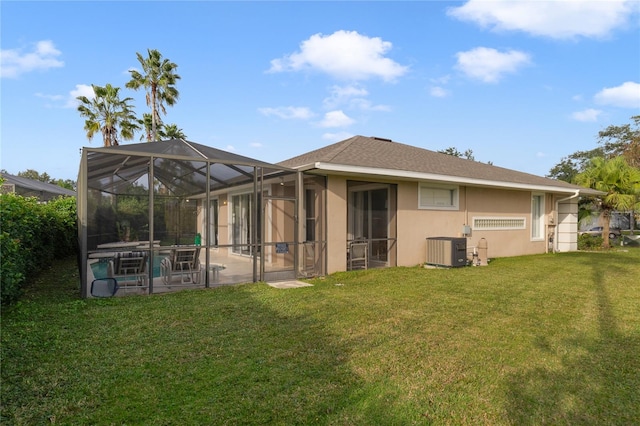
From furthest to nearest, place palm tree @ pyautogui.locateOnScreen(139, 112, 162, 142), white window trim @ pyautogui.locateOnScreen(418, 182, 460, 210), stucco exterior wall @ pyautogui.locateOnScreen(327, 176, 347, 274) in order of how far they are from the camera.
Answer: palm tree @ pyautogui.locateOnScreen(139, 112, 162, 142) < white window trim @ pyautogui.locateOnScreen(418, 182, 460, 210) < stucco exterior wall @ pyautogui.locateOnScreen(327, 176, 347, 274)

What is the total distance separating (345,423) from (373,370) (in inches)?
38.3

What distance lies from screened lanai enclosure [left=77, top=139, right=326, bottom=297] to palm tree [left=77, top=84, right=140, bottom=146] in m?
18.4

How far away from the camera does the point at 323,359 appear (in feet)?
12.4

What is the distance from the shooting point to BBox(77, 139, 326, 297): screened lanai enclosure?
694cm

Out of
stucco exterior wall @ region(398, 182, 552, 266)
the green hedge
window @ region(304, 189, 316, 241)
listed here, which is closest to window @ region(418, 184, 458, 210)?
stucco exterior wall @ region(398, 182, 552, 266)

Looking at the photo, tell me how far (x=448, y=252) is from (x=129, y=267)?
8143 mm

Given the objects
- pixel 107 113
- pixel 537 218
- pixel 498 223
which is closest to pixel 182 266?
pixel 498 223

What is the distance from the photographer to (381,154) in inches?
452

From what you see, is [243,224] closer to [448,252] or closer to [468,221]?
[448,252]

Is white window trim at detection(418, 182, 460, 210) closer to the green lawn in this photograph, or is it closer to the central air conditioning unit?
the central air conditioning unit

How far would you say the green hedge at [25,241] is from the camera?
5.28 m

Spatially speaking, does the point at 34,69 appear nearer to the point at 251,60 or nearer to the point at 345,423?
the point at 251,60

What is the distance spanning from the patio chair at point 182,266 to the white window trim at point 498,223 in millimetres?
9263

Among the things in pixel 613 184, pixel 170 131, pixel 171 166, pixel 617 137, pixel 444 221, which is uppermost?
pixel 617 137
